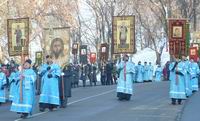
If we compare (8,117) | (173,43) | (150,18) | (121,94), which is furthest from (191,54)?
(150,18)

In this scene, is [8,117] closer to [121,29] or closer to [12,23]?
[12,23]

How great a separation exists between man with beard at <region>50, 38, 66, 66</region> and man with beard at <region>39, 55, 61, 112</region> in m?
2.14

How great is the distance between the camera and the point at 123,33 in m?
27.2

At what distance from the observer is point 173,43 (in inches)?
1149

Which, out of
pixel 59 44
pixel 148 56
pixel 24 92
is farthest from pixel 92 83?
pixel 148 56

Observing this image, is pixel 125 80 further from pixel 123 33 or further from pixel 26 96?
pixel 26 96

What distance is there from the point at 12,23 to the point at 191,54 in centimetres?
2177

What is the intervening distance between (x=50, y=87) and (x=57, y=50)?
9.03 ft

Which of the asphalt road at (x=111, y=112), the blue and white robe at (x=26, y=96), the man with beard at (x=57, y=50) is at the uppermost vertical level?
the man with beard at (x=57, y=50)

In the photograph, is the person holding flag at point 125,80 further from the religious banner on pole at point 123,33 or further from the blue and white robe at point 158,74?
the blue and white robe at point 158,74

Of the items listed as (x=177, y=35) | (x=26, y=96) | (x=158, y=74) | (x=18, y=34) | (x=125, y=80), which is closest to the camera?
(x=26, y=96)

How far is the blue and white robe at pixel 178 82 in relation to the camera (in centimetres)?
2391

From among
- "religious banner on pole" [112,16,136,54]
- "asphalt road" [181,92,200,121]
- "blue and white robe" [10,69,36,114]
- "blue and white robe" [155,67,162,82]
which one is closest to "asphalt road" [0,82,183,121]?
"asphalt road" [181,92,200,121]

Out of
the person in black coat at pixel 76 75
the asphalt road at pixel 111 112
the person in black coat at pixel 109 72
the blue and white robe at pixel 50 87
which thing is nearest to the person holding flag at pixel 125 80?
the asphalt road at pixel 111 112
